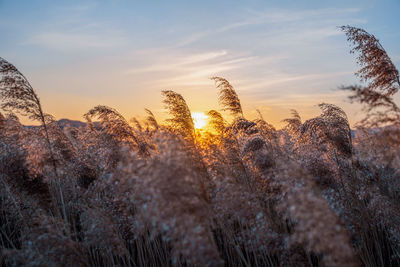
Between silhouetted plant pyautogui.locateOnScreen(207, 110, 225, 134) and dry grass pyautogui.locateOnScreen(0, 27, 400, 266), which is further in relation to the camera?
silhouetted plant pyautogui.locateOnScreen(207, 110, 225, 134)

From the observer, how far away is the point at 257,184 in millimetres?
6734

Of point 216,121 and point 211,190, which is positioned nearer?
point 211,190

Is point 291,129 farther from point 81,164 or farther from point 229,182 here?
point 81,164

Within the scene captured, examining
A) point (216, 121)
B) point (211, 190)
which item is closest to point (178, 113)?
point (216, 121)

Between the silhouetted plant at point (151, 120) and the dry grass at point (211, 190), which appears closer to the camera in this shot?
the dry grass at point (211, 190)

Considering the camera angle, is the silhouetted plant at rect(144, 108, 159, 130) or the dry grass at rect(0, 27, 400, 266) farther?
the silhouetted plant at rect(144, 108, 159, 130)

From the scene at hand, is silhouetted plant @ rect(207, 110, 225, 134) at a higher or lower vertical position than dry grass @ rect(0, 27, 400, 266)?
higher

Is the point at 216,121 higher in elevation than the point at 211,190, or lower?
higher

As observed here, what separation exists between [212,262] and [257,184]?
319cm

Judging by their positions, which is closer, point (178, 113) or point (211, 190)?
point (211, 190)

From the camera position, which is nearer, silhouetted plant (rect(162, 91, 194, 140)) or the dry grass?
the dry grass

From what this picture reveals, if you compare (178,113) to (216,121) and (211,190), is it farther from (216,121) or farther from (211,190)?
(211,190)

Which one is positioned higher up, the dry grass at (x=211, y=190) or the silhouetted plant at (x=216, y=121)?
the silhouetted plant at (x=216, y=121)

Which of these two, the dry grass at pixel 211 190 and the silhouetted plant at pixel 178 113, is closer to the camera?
the dry grass at pixel 211 190
